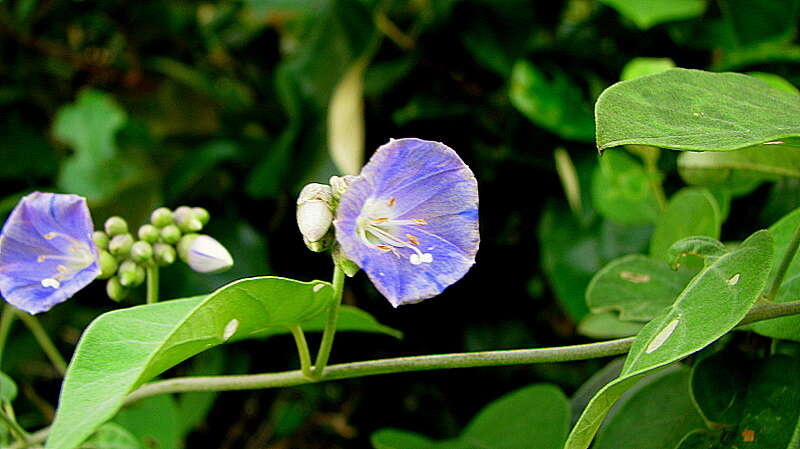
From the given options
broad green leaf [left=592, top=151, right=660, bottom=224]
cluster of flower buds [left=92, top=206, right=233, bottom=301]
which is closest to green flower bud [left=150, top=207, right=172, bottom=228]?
cluster of flower buds [left=92, top=206, right=233, bottom=301]

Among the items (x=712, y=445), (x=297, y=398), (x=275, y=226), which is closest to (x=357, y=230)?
(x=712, y=445)

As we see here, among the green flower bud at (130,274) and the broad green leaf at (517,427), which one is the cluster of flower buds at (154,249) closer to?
the green flower bud at (130,274)

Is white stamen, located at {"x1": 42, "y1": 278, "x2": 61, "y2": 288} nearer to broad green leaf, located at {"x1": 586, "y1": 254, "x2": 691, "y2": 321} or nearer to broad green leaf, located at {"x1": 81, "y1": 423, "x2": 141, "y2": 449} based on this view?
broad green leaf, located at {"x1": 81, "y1": 423, "x2": 141, "y2": 449}

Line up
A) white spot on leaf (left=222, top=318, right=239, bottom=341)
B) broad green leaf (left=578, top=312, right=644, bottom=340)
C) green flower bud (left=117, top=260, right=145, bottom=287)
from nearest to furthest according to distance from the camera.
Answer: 1. white spot on leaf (left=222, top=318, right=239, bottom=341)
2. green flower bud (left=117, top=260, right=145, bottom=287)
3. broad green leaf (left=578, top=312, right=644, bottom=340)

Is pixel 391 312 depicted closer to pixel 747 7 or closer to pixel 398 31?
pixel 398 31

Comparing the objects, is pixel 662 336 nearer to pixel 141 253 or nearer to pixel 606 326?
pixel 606 326
